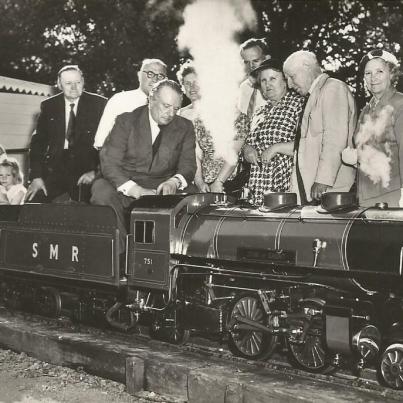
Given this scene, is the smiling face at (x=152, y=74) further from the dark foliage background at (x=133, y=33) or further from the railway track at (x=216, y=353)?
the railway track at (x=216, y=353)

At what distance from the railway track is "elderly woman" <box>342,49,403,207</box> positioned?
5.00ft

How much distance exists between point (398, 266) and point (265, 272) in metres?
1.30

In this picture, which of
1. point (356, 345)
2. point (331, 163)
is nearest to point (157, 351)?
point (356, 345)

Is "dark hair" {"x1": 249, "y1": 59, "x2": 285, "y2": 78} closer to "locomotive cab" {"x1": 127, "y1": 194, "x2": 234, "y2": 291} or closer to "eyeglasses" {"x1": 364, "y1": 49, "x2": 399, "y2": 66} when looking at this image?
"eyeglasses" {"x1": 364, "y1": 49, "x2": 399, "y2": 66}

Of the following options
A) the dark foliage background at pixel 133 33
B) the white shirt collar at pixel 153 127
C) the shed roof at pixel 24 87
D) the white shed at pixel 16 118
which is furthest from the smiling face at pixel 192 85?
the shed roof at pixel 24 87

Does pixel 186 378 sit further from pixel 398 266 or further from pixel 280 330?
pixel 398 266

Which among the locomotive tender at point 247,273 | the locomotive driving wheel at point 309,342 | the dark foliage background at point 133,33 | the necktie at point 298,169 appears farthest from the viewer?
the dark foliage background at point 133,33

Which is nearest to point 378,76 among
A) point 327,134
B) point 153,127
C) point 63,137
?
point 327,134

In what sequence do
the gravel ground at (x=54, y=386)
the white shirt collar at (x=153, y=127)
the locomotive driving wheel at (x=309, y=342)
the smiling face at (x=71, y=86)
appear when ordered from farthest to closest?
1. the smiling face at (x=71, y=86)
2. the white shirt collar at (x=153, y=127)
3. the gravel ground at (x=54, y=386)
4. the locomotive driving wheel at (x=309, y=342)

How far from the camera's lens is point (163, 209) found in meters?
6.15

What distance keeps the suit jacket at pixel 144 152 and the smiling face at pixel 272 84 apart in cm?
100

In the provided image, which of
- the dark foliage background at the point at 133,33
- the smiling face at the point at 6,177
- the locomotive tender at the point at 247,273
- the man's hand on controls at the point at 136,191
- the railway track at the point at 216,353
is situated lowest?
the railway track at the point at 216,353

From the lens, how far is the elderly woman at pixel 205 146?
752cm

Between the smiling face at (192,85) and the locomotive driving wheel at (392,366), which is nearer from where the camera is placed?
the locomotive driving wheel at (392,366)
